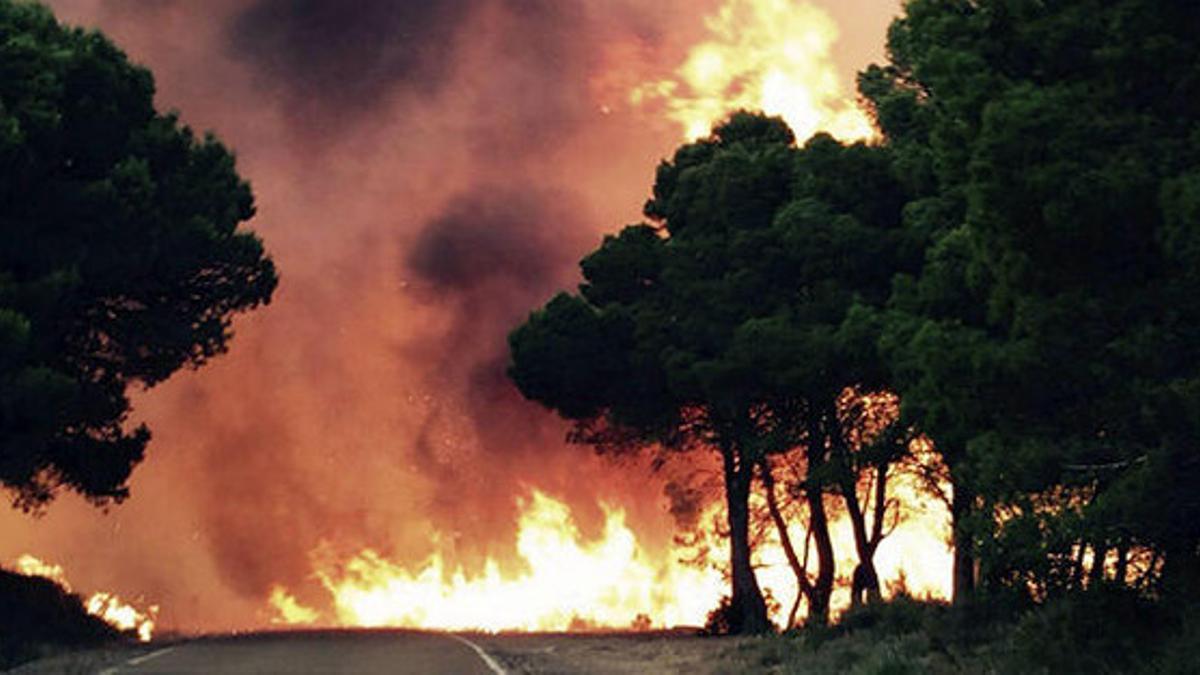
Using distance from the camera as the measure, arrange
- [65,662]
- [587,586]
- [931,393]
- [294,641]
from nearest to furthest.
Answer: [931,393], [65,662], [294,641], [587,586]

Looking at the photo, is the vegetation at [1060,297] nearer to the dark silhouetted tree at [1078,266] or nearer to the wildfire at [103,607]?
the dark silhouetted tree at [1078,266]

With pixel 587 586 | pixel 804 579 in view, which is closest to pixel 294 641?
pixel 804 579

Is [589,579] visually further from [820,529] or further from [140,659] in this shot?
[140,659]

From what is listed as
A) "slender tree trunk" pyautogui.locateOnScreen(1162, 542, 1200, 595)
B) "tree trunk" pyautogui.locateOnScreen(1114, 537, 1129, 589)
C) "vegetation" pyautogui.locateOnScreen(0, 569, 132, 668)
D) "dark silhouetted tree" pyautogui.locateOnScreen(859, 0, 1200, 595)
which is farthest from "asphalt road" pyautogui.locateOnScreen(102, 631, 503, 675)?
"slender tree trunk" pyautogui.locateOnScreen(1162, 542, 1200, 595)

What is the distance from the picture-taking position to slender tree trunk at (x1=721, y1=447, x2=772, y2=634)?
3700 centimetres

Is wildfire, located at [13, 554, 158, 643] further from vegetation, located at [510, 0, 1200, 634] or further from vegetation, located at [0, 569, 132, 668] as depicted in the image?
vegetation, located at [510, 0, 1200, 634]

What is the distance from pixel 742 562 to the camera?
37.4m

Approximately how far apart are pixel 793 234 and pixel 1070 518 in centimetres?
1620

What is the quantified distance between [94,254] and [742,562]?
→ 58.0 feet

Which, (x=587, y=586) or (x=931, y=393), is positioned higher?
(x=587, y=586)

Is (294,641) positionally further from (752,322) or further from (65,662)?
(752,322)

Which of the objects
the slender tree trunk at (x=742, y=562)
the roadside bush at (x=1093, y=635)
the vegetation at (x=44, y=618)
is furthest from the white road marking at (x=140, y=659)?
the slender tree trunk at (x=742, y=562)

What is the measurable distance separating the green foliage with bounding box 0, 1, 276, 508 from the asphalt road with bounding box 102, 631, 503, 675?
5.85m

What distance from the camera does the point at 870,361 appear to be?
27.0 m
